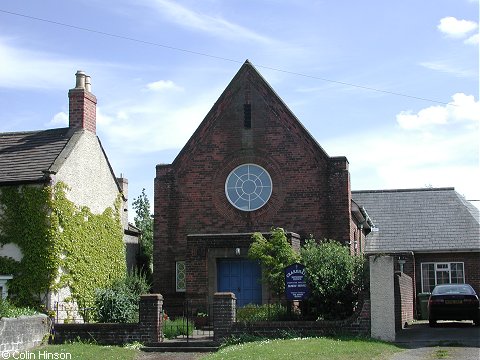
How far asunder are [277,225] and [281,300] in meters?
4.04

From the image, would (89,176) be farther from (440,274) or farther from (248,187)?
(440,274)

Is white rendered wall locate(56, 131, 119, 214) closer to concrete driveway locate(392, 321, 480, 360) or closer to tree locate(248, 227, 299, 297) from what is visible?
tree locate(248, 227, 299, 297)

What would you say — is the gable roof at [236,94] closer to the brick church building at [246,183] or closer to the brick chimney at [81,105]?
the brick church building at [246,183]

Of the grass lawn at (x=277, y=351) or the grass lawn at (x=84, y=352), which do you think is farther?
the grass lawn at (x=84, y=352)

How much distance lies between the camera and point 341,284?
19.5 m

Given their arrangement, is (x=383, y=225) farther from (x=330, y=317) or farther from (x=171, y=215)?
(x=330, y=317)

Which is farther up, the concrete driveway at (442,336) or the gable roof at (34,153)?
the gable roof at (34,153)

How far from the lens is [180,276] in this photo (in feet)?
86.4

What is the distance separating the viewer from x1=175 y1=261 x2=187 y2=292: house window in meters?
26.1

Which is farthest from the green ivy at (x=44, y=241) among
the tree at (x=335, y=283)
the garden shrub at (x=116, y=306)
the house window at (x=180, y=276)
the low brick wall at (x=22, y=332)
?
the tree at (x=335, y=283)

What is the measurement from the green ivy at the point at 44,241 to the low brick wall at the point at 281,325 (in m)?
5.88

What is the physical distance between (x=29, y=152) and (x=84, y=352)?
9042 mm

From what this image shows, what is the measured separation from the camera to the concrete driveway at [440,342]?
50.4 feet

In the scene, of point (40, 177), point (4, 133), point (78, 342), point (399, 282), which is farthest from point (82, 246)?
point (399, 282)
